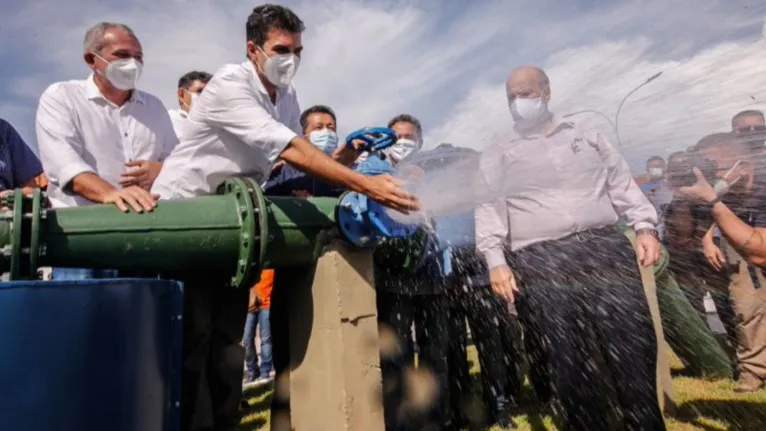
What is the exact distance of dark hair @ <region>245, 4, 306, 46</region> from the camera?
2766mm

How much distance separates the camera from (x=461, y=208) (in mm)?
3285

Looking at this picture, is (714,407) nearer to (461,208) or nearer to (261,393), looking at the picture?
(461,208)

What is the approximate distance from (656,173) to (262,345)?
157 inches

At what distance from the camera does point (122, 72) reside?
2908mm

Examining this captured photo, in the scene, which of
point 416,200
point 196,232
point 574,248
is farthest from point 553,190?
point 196,232

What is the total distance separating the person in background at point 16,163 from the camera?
10.8ft

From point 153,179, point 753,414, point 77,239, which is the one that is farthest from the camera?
point 753,414

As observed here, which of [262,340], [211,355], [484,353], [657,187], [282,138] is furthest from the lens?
[262,340]

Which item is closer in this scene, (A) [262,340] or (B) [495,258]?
(B) [495,258]

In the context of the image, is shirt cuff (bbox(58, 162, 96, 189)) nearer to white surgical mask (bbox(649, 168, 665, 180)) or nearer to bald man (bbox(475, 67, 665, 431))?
bald man (bbox(475, 67, 665, 431))

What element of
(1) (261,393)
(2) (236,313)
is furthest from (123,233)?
(1) (261,393)

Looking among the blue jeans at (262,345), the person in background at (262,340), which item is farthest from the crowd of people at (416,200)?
the blue jeans at (262,345)

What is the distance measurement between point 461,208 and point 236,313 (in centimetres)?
135

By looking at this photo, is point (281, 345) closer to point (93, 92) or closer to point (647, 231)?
point (93, 92)
